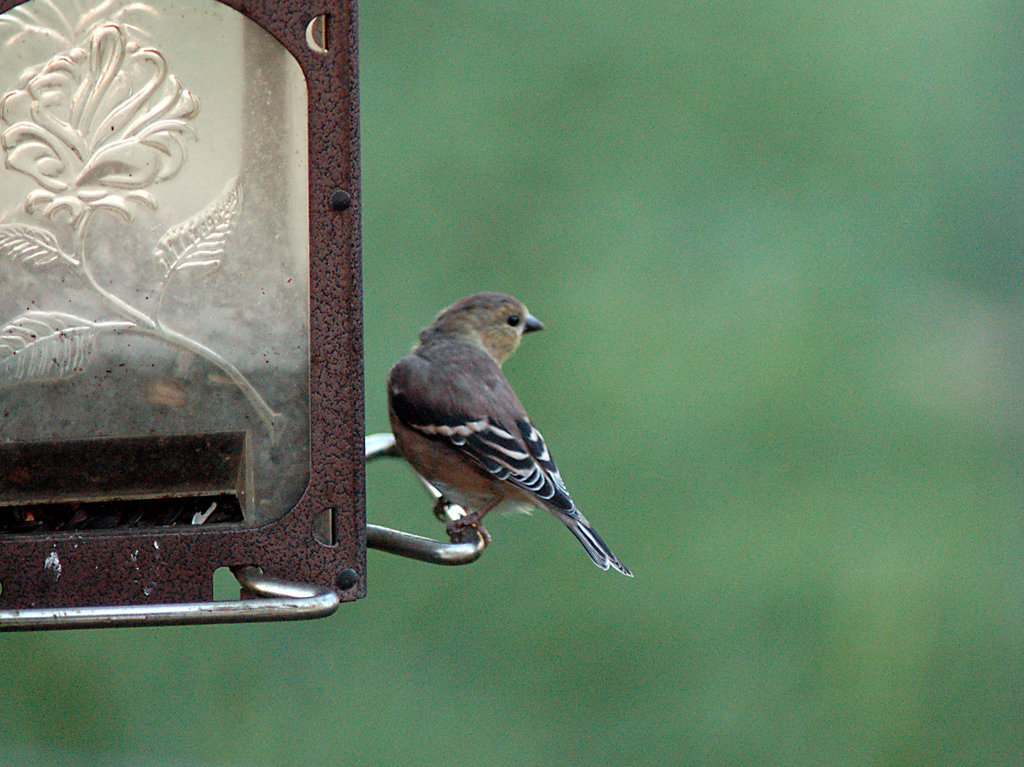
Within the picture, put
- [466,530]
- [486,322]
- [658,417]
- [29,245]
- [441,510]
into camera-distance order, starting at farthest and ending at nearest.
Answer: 1. [658,417]
2. [486,322]
3. [441,510]
4. [466,530]
5. [29,245]

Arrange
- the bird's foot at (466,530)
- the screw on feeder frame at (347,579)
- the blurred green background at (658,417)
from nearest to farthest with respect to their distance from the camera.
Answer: the screw on feeder frame at (347,579) < the bird's foot at (466,530) < the blurred green background at (658,417)

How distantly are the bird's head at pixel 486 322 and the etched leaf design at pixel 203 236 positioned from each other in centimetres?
179

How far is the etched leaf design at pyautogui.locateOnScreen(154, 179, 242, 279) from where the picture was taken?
2473mm

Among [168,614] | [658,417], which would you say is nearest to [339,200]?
[168,614]

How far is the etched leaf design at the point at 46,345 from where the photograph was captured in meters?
2.44

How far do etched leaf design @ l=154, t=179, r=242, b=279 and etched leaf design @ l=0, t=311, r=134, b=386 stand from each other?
144 millimetres

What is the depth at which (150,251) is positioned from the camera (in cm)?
247

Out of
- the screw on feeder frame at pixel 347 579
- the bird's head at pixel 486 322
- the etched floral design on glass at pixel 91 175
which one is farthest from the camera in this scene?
the bird's head at pixel 486 322

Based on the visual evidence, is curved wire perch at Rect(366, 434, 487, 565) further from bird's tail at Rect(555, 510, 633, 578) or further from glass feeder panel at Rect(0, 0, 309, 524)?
bird's tail at Rect(555, 510, 633, 578)

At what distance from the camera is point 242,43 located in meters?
2.45

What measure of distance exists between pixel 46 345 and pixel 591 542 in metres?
1.75

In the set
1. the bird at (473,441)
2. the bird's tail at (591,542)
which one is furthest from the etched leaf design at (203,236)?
the bird's tail at (591,542)

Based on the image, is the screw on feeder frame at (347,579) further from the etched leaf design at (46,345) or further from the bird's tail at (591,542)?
the bird's tail at (591,542)

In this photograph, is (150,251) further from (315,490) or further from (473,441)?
(473,441)
